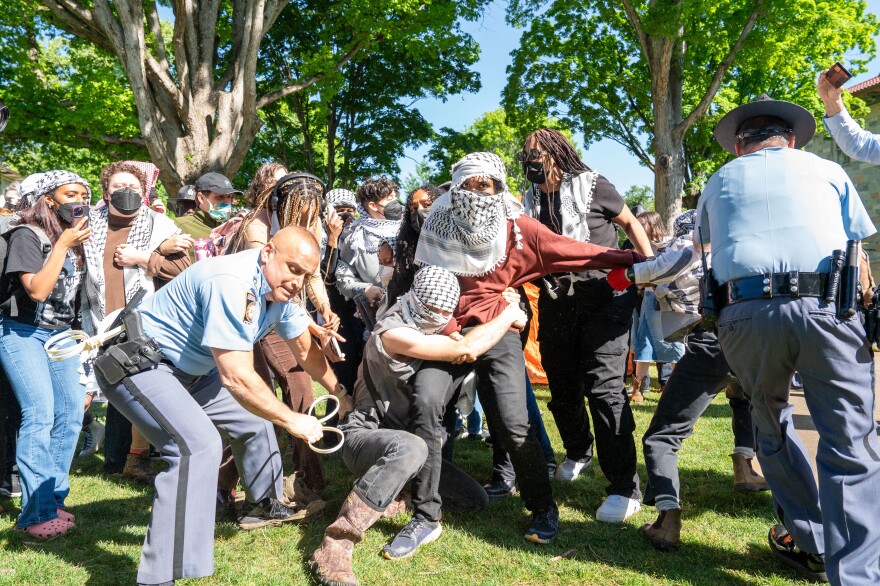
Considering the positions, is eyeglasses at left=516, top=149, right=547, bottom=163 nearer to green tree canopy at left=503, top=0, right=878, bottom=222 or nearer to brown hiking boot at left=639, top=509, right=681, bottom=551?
brown hiking boot at left=639, top=509, right=681, bottom=551

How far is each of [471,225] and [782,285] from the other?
156 cm

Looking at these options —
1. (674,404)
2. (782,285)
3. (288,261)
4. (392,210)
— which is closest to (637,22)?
(392,210)

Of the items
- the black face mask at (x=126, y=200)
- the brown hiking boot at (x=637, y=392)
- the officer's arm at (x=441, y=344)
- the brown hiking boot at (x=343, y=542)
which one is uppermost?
the black face mask at (x=126, y=200)

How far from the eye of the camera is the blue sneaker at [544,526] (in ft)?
11.8

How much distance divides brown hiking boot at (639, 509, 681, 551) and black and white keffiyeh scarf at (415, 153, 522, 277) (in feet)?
5.03

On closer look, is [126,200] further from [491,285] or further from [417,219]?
[491,285]

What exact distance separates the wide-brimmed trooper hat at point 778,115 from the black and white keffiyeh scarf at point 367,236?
8.80ft

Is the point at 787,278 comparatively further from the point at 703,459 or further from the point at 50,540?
the point at 50,540

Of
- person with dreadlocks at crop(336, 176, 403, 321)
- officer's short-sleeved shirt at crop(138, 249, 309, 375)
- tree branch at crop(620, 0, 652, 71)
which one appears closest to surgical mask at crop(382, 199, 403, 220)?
person with dreadlocks at crop(336, 176, 403, 321)

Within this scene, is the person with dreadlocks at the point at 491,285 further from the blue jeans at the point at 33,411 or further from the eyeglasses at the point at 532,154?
the blue jeans at the point at 33,411

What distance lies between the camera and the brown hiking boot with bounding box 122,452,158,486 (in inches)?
191

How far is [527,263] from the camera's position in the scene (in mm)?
3848

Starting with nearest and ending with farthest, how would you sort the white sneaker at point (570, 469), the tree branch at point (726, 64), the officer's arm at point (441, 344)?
the officer's arm at point (441, 344) < the white sneaker at point (570, 469) < the tree branch at point (726, 64)

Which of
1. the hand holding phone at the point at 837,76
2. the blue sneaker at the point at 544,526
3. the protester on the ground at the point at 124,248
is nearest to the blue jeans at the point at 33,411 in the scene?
the protester on the ground at the point at 124,248
